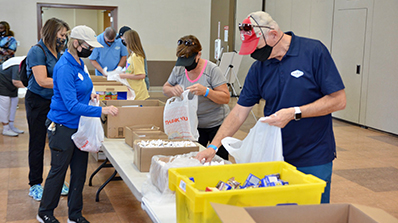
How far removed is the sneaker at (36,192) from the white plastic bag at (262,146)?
2.35m

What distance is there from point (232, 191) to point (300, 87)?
79 centimetres

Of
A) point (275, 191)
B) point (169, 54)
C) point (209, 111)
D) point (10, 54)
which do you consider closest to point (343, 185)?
point (209, 111)

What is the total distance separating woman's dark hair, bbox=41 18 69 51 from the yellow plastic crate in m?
2.26

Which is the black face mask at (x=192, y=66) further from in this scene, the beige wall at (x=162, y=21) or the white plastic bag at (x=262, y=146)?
the beige wall at (x=162, y=21)

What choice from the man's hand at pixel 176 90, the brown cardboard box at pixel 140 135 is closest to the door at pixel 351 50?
the man's hand at pixel 176 90

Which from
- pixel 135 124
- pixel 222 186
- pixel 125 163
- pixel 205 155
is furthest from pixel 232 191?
pixel 135 124

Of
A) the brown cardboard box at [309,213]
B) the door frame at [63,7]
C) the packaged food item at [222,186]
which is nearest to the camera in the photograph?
the brown cardboard box at [309,213]

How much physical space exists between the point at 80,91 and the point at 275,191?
1749mm

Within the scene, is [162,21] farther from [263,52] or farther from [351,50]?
[263,52]

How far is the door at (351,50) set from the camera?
7.48 metres

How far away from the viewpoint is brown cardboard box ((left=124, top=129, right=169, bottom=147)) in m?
2.68

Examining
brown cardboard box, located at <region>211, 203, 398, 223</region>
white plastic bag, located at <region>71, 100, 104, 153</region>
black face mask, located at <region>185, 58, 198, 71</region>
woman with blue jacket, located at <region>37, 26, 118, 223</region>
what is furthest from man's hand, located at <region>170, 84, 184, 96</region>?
brown cardboard box, located at <region>211, 203, 398, 223</region>

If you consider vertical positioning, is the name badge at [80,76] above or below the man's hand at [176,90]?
above

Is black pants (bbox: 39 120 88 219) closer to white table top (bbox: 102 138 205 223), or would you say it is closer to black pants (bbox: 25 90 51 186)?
white table top (bbox: 102 138 205 223)
